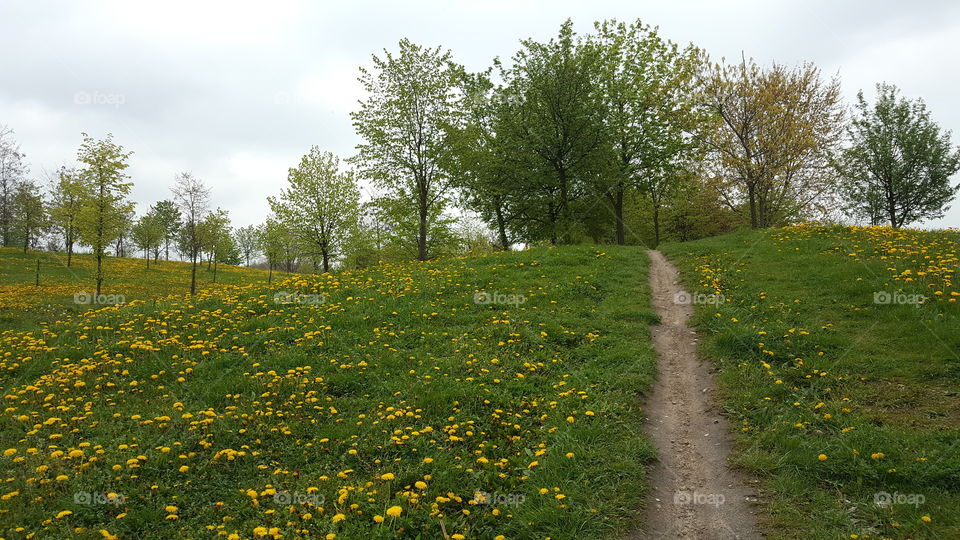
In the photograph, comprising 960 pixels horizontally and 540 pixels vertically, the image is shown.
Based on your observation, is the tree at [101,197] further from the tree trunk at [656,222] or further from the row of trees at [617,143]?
the tree trunk at [656,222]

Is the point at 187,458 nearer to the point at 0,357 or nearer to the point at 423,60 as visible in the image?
the point at 0,357

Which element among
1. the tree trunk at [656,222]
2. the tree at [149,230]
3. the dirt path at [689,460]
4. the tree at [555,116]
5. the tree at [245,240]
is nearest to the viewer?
the dirt path at [689,460]

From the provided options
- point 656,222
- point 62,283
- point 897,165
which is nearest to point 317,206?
point 62,283

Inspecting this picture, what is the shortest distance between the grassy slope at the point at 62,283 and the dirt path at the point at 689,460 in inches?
1022

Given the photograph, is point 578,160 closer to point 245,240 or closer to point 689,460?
point 689,460

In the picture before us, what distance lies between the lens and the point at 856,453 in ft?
20.8

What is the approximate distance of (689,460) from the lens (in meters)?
7.20

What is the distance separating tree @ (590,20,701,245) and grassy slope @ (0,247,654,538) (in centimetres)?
2012

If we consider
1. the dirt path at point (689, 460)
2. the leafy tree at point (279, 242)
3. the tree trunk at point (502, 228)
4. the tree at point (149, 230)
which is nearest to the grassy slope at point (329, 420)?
the dirt path at point (689, 460)

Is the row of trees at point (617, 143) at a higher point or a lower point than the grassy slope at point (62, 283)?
higher

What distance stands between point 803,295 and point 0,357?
20666 mm

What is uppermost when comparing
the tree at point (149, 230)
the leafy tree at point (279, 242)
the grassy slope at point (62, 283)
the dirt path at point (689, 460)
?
the tree at point (149, 230)

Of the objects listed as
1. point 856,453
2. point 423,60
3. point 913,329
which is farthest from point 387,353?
point 423,60

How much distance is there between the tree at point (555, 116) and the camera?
2653 cm
